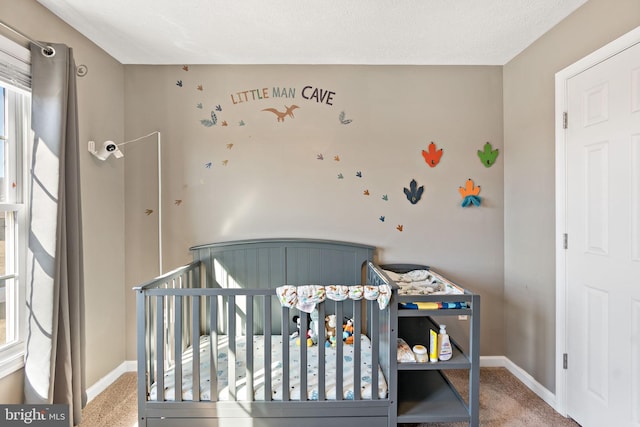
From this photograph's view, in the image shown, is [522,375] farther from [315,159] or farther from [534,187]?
[315,159]

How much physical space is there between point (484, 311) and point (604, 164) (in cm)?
132

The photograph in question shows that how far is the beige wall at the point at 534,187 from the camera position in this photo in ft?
5.96

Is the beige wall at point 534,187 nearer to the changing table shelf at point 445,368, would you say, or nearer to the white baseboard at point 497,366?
the white baseboard at point 497,366

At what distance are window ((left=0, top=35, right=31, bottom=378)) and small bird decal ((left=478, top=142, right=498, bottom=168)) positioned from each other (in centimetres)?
284

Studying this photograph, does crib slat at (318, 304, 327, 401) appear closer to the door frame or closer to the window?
the door frame

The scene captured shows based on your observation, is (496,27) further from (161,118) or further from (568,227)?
(161,118)

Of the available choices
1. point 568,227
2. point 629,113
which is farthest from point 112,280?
point 629,113

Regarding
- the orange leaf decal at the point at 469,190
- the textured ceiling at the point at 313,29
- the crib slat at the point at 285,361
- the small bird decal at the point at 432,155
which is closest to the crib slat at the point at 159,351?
the crib slat at the point at 285,361

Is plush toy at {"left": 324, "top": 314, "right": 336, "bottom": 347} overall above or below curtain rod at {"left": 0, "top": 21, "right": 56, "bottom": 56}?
below

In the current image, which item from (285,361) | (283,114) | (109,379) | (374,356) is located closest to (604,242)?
(374,356)

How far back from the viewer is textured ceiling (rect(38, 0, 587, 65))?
1.69 meters

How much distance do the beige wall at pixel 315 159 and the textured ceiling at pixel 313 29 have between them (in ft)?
0.49

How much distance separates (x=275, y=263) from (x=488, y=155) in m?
1.79

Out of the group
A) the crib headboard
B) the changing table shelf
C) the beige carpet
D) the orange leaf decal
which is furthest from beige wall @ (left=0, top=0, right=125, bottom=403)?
the orange leaf decal
